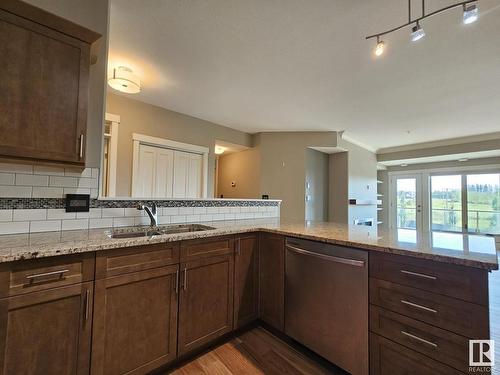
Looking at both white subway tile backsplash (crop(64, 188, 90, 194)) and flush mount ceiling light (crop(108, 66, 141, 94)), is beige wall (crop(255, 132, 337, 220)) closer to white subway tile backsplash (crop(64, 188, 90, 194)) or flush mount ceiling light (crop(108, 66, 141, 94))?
flush mount ceiling light (crop(108, 66, 141, 94))

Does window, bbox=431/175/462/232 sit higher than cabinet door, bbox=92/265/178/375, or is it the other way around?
window, bbox=431/175/462/232

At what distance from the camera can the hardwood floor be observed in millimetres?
1539

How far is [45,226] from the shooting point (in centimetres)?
151

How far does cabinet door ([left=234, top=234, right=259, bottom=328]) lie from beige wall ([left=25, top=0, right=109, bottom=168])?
50.7 inches

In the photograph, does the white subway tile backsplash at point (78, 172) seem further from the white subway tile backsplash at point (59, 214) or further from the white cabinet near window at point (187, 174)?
the white cabinet near window at point (187, 174)

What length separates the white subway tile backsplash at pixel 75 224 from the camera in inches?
61.9

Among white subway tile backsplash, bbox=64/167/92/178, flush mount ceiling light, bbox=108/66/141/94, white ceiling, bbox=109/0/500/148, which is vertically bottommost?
white subway tile backsplash, bbox=64/167/92/178

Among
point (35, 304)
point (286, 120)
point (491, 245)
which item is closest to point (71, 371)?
point (35, 304)

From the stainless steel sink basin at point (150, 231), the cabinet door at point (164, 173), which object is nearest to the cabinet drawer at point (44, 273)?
the stainless steel sink basin at point (150, 231)

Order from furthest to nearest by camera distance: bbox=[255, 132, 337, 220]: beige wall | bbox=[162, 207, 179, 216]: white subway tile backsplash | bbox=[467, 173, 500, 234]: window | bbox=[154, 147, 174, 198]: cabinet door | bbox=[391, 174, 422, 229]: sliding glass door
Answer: bbox=[391, 174, 422, 229]: sliding glass door < bbox=[467, 173, 500, 234]: window < bbox=[255, 132, 337, 220]: beige wall < bbox=[154, 147, 174, 198]: cabinet door < bbox=[162, 207, 179, 216]: white subway tile backsplash

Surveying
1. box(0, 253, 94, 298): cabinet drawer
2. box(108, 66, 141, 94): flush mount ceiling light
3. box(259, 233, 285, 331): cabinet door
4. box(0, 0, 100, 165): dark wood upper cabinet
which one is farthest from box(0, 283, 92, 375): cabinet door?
box(108, 66, 141, 94): flush mount ceiling light

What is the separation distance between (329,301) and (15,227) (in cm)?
204

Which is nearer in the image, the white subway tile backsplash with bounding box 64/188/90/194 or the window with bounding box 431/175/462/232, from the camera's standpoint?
the white subway tile backsplash with bounding box 64/188/90/194

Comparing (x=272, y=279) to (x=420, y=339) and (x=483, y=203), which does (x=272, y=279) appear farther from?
(x=483, y=203)
